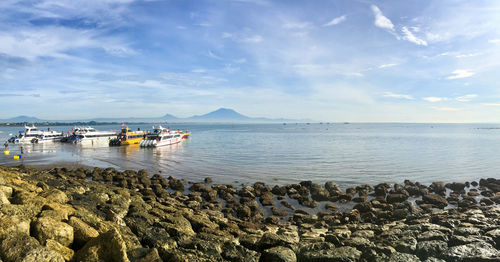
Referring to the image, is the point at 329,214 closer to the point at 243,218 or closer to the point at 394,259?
the point at 243,218

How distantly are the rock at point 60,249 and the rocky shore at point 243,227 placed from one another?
0.9 inches

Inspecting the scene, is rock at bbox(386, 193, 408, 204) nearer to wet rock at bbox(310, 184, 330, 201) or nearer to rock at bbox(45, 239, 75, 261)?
wet rock at bbox(310, 184, 330, 201)

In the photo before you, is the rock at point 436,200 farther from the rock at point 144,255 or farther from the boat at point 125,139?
the boat at point 125,139

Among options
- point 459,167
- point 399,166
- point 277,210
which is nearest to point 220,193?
point 277,210

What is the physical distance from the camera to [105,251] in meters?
5.25

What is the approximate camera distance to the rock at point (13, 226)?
5.36 meters

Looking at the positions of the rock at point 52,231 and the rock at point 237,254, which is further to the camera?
the rock at point 237,254

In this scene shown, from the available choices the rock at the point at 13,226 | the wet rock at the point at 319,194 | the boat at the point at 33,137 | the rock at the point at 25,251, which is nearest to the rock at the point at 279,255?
the rock at the point at 25,251

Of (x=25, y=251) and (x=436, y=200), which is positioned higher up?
(x=25, y=251)

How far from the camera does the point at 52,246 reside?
5.27 m

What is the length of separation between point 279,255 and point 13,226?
213 inches

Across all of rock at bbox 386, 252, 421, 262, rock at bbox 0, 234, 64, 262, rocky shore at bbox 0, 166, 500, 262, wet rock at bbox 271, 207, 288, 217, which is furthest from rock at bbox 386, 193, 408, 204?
rock at bbox 0, 234, 64, 262

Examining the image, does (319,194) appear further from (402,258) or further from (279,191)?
(402,258)

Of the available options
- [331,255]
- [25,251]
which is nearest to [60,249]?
[25,251]
